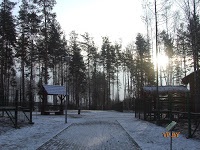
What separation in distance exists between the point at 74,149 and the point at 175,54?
4139cm

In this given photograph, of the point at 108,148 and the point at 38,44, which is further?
Answer: the point at 38,44

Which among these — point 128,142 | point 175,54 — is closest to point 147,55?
point 175,54

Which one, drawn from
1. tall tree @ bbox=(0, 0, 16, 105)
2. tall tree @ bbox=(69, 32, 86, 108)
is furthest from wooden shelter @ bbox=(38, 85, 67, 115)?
tall tree @ bbox=(69, 32, 86, 108)

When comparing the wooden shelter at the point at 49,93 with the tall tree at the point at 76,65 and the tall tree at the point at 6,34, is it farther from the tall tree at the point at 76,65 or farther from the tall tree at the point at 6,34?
the tall tree at the point at 76,65

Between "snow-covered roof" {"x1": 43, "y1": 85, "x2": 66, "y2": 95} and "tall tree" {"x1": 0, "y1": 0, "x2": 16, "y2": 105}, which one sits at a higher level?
"tall tree" {"x1": 0, "y1": 0, "x2": 16, "y2": 105}

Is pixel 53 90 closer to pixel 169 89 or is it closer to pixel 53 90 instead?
pixel 53 90

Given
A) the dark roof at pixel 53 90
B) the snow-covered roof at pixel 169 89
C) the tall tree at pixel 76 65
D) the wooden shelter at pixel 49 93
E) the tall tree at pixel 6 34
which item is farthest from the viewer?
the tall tree at pixel 76 65

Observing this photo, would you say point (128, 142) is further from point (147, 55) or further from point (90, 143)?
point (147, 55)

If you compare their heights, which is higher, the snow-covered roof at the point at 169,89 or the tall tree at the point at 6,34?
the tall tree at the point at 6,34

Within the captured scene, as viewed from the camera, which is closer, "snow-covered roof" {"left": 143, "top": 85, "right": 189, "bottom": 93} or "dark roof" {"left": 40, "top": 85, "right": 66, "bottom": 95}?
"snow-covered roof" {"left": 143, "top": 85, "right": 189, "bottom": 93}

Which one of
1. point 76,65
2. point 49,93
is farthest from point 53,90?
point 76,65

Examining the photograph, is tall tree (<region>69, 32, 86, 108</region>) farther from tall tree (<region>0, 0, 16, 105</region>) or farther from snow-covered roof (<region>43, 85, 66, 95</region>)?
snow-covered roof (<region>43, 85, 66, 95</region>)

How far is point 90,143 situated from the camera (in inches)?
438

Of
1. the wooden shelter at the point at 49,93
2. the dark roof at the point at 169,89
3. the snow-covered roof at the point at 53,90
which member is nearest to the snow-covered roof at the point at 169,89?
the dark roof at the point at 169,89
